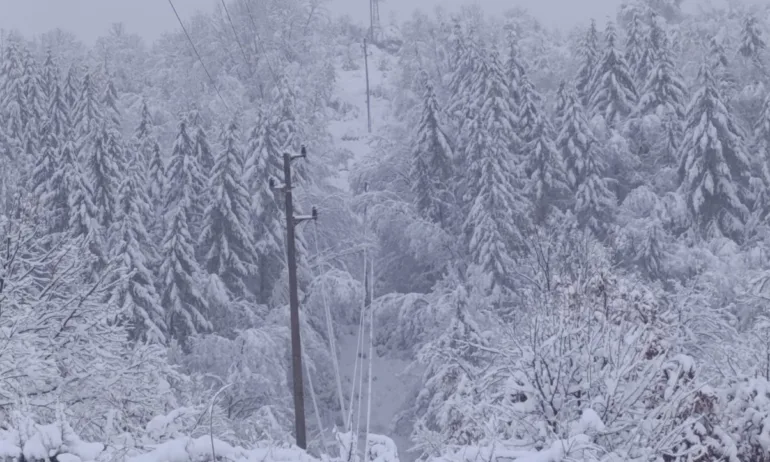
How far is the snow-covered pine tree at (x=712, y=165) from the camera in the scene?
32938mm

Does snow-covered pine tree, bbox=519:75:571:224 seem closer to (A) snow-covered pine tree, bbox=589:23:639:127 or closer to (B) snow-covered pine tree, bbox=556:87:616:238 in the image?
(B) snow-covered pine tree, bbox=556:87:616:238

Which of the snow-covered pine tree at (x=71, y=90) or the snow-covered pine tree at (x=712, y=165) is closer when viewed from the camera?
the snow-covered pine tree at (x=712, y=165)

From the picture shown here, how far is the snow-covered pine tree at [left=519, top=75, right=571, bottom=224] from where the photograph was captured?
3459cm

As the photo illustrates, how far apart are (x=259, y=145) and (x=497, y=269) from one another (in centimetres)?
1119

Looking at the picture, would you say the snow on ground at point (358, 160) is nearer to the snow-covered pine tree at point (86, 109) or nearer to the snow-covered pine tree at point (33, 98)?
the snow-covered pine tree at point (86, 109)

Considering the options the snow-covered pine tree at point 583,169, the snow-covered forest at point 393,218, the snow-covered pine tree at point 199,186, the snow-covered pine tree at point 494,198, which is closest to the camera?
the snow-covered forest at point 393,218

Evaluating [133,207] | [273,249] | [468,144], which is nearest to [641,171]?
[468,144]

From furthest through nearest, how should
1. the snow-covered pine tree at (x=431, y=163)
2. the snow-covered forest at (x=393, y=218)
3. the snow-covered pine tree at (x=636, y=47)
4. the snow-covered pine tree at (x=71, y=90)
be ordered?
the snow-covered pine tree at (x=71, y=90)
the snow-covered pine tree at (x=636, y=47)
the snow-covered pine tree at (x=431, y=163)
the snow-covered forest at (x=393, y=218)

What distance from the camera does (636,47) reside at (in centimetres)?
4216

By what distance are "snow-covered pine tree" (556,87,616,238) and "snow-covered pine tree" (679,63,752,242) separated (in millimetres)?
3400

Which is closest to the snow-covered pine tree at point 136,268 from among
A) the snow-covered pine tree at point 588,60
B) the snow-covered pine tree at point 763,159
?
the snow-covered pine tree at point 763,159

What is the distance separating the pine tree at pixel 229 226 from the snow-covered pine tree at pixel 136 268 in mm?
3067

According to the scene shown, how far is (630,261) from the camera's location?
105 feet

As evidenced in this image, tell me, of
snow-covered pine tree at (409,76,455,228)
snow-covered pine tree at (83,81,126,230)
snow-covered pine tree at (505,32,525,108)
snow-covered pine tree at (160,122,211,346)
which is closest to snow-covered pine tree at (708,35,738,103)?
snow-covered pine tree at (505,32,525,108)
